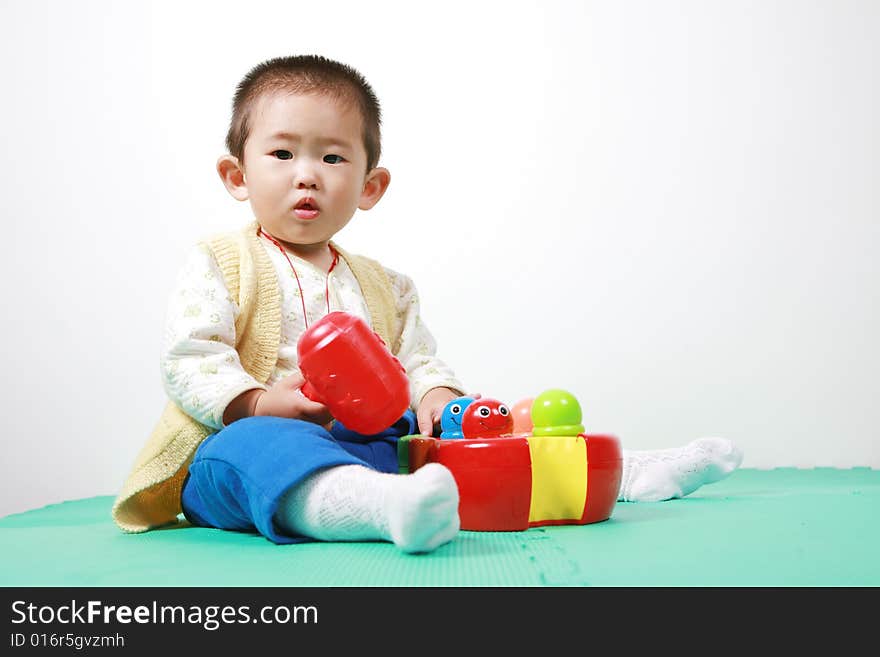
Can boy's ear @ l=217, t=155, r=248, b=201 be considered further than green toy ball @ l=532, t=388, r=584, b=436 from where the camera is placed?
Yes

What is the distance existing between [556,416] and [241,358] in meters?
0.40

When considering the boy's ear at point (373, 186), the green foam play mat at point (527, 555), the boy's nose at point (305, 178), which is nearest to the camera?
the green foam play mat at point (527, 555)

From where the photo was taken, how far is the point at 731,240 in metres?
2.29

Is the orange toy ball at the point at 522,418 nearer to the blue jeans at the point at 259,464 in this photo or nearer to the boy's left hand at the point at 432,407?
the boy's left hand at the point at 432,407

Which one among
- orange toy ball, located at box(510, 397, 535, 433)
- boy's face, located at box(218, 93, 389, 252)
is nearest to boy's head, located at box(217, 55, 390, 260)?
boy's face, located at box(218, 93, 389, 252)

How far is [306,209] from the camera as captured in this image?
119 cm

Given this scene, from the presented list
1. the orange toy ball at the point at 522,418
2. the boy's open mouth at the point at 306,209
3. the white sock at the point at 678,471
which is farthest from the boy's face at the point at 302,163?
the white sock at the point at 678,471

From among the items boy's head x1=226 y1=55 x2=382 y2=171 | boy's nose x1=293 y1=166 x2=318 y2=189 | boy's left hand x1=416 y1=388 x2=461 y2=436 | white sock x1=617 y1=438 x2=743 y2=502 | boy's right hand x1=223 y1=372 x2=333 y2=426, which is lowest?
white sock x1=617 y1=438 x2=743 y2=502

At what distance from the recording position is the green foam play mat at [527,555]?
0.70m

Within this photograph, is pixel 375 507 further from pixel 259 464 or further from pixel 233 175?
pixel 233 175

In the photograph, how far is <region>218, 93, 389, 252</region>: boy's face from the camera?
117 centimetres

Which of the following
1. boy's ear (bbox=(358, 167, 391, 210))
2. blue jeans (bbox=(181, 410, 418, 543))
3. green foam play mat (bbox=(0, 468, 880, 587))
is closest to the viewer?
green foam play mat (bbox=(0, 468, 880, 587))

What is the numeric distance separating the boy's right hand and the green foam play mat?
14 cm

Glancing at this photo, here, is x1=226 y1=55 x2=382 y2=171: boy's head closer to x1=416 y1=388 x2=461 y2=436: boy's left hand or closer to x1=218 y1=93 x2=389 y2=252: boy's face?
x1=218 y1=93 x2=389 y2=252: boy's face
